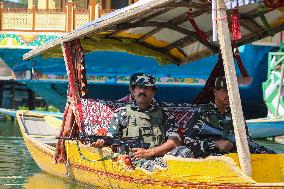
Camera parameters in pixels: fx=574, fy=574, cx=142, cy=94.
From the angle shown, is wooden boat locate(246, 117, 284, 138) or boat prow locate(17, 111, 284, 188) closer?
boat prow locate(17, 111, 284, 188)

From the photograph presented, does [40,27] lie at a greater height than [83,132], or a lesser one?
greater

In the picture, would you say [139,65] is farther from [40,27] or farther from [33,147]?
[33,147]

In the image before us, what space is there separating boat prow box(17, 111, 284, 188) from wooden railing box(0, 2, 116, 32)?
8878mm

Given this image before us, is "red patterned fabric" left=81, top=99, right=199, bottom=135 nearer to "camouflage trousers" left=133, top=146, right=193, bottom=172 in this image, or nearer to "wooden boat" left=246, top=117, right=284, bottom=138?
"camouflage trousers" left=133, top=146, right=193, bottom=172

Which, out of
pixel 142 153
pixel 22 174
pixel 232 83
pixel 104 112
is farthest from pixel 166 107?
pixel 232 83

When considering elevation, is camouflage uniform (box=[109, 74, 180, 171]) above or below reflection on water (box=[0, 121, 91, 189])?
above

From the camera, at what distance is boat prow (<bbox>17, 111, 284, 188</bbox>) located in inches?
→ 211

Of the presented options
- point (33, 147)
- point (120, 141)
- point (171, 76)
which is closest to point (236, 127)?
point (120, 141)

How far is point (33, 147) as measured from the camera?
34.2ft

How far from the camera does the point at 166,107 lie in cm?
855

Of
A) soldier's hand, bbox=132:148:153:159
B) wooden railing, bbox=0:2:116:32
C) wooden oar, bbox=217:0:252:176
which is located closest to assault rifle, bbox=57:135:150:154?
soldier's hand, bbox=132:148:153:159

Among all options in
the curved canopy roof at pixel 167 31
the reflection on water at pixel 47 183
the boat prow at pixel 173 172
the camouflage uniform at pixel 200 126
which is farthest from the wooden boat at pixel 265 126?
the camouflage uniform at pixel 200 126

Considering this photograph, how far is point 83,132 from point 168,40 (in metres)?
2.13

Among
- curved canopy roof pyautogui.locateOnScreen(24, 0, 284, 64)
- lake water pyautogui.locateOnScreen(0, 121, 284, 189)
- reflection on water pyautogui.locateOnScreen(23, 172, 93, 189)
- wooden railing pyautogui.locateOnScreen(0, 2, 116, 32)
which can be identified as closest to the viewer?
curved canopy roof pyautogui.locateOnScreen(24, 0, 284, 64)
